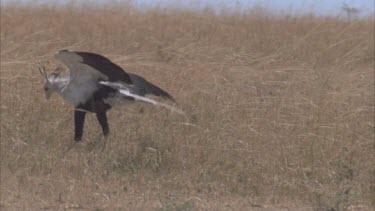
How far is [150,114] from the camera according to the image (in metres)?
8.65

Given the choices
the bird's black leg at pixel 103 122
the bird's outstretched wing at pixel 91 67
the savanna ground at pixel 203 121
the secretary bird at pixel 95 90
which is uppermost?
the bird's outstretched wing at pixel 91 67

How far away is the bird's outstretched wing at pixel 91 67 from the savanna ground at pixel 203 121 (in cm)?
57

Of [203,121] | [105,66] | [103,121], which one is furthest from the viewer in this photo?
[203,121]

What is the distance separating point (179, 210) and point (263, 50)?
7.07 m

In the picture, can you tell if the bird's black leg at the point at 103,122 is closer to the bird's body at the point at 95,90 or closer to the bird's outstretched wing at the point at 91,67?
the bird's body at the point at 95,90

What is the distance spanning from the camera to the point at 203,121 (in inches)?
332

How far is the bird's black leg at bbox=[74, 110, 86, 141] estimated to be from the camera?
25.6 feet

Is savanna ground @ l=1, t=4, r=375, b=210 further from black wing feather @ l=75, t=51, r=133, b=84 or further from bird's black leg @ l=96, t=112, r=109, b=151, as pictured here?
black wing feather @ l=75, t=51, r=133, b=84

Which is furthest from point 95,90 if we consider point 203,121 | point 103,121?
point 203,121

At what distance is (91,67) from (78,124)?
1.91 ft

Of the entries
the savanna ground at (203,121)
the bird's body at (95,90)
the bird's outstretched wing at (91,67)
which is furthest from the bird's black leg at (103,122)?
the bird's outstretched wing at (91,67)

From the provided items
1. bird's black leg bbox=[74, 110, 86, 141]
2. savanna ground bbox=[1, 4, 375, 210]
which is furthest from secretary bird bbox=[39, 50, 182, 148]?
savanna ground bbox=[1, 4, 375, 210]

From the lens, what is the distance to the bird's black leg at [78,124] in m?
7.79

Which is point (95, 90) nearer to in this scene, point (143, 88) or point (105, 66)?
point (143, 88)
